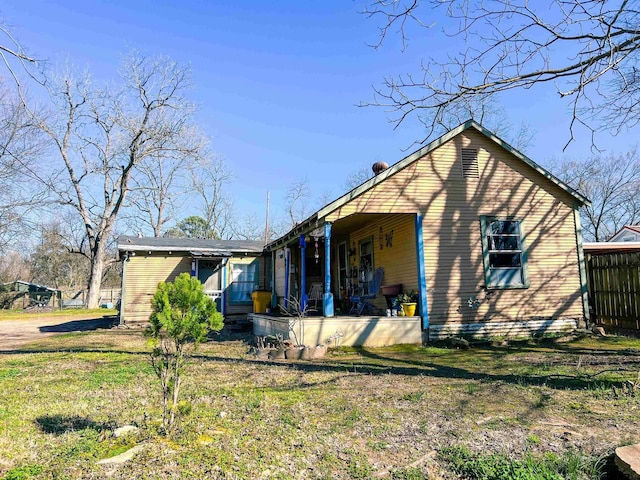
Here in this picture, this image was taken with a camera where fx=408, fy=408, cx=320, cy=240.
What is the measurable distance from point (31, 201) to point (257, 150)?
1438 cm

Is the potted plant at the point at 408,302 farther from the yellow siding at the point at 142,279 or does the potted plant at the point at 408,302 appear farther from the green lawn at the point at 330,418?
the yellow siding at the point at 142,279

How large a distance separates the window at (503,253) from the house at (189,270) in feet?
27.7

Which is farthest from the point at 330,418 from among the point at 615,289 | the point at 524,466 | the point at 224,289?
the point at 224,289

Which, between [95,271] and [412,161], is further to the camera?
[95,271]

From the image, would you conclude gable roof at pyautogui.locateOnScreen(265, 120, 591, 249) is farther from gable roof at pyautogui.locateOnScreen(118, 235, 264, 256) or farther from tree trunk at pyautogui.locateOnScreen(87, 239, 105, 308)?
tree trunk at pyautogui.locateOnScreen(87, 239, 105, 308)

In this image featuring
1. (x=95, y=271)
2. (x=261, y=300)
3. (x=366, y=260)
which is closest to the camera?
(x=366, y=260)

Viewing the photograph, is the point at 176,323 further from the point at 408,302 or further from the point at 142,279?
the point at 142,279

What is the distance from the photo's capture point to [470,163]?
10555mm

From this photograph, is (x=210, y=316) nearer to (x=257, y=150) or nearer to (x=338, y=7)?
(x=338, y=7)

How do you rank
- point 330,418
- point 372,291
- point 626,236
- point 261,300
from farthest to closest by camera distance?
1. point 626,236
2. point 261,300
3. point 372,291
4. point 330,418

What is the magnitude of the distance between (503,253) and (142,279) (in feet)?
38.9

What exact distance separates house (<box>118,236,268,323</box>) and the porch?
5.91 meters

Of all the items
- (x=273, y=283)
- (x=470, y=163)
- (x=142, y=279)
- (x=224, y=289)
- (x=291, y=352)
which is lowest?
(x=291, y=352)

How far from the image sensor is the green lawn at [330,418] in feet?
9.89
